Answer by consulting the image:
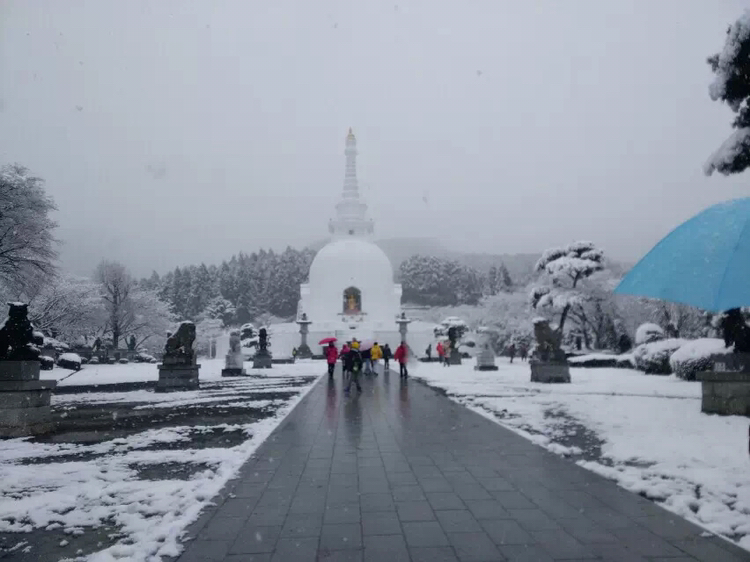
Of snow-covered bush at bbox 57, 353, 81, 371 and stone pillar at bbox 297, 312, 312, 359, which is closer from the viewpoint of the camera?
snow-covered bush at bbox 57, 353, 81, 371

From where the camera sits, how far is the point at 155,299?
58.0 m

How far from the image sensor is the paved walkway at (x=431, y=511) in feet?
13.5

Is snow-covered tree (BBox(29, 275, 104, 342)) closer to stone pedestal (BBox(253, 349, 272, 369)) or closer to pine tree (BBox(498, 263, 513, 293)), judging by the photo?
stone pedestal (BBox(253, 349, 272, 369))

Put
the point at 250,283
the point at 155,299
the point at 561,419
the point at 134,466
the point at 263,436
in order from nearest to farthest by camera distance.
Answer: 1. the point at 134,466
2. the point at 263,436
3. the point at 561,419
4. the point at 155,299
5. the point at 250,283

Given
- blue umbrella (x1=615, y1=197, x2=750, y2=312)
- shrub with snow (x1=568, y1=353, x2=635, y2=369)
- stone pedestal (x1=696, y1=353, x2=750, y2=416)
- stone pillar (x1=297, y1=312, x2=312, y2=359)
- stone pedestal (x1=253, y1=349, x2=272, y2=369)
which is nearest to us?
blue umbrella (x1=615, y1=197, x2=750, y2=312)

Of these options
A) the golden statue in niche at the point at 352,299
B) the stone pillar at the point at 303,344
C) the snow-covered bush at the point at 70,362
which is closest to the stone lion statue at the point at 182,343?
the snow-covered bush at the point at 70,362

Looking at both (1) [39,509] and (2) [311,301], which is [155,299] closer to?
(2) [311,301]

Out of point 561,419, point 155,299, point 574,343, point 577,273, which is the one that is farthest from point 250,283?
point 561,419

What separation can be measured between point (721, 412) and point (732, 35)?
6837mm

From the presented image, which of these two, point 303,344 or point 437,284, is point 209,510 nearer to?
point 303,344

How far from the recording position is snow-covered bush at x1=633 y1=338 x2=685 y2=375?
868 inches

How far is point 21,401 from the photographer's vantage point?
963 cm

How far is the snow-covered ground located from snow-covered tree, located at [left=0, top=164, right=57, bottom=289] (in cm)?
2437

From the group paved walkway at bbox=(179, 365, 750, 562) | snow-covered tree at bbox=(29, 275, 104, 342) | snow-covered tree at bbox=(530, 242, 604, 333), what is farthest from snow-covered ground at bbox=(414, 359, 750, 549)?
snow-covered tree at bbox=(29, 275, 104, 342)
